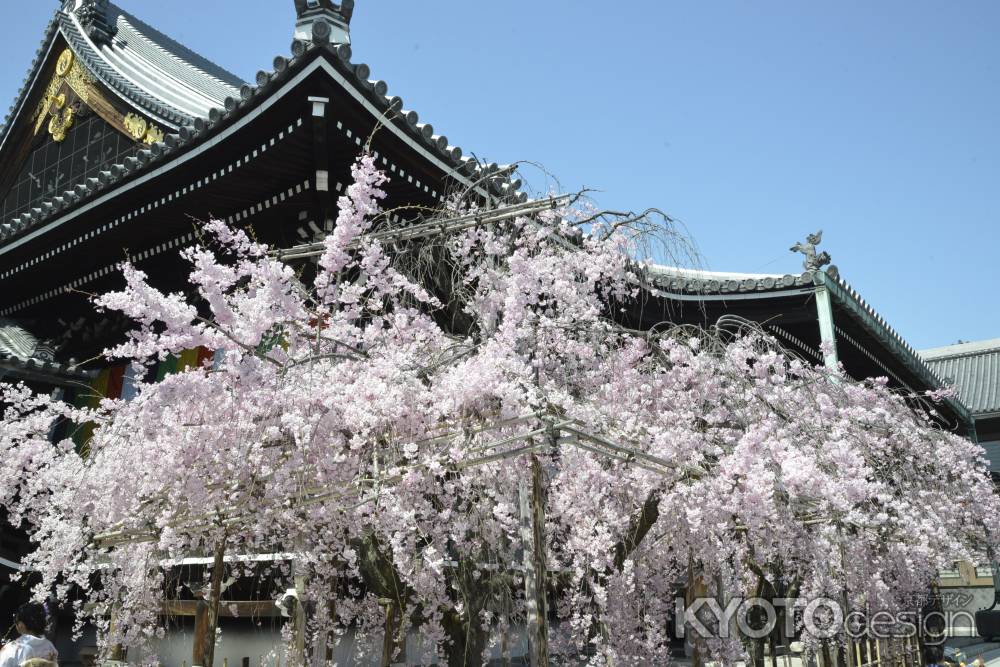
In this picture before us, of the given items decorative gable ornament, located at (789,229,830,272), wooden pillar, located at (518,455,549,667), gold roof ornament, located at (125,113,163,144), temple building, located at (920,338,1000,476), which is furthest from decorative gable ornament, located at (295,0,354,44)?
temple building, located at (920,338,1000,476)

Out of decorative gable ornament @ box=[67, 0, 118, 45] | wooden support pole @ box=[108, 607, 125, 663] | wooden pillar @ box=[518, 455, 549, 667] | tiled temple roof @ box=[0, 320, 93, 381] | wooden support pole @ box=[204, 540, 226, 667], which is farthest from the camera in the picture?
decorative gable ornament @ box=[67, 0, 118, 45]

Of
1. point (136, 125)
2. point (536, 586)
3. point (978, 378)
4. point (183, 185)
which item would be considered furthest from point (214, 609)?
point (978, 378)

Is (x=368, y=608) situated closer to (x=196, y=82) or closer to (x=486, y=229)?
(x=486, y=229)

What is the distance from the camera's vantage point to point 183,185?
9273 millimetres

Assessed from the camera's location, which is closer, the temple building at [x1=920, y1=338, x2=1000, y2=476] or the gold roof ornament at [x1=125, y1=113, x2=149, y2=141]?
the gold roof ornament at [x1=125, y1=113, x2=149, y2=141]

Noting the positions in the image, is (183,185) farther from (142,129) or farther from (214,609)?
(214,609)

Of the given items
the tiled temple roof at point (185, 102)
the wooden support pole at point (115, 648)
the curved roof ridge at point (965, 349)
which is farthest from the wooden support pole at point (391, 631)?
the curved roof ridge at point (965, 349)

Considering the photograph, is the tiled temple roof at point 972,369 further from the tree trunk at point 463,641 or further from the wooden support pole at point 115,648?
the wooden support pole at point 115,648

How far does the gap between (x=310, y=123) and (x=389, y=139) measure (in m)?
0.81

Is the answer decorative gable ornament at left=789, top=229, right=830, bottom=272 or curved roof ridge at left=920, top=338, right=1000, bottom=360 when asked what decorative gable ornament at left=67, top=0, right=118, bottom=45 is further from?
curved roof ridge at left=920, top=338, right=1000, bottom=360

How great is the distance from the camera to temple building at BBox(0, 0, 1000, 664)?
8.09 m

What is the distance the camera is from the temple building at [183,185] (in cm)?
809

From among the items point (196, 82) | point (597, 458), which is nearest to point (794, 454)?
point (597, 458)

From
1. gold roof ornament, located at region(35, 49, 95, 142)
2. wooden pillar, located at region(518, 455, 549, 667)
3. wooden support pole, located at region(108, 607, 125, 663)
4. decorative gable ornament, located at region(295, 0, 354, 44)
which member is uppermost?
gold roof ornament, located at region(35, 49, 95, 142)
